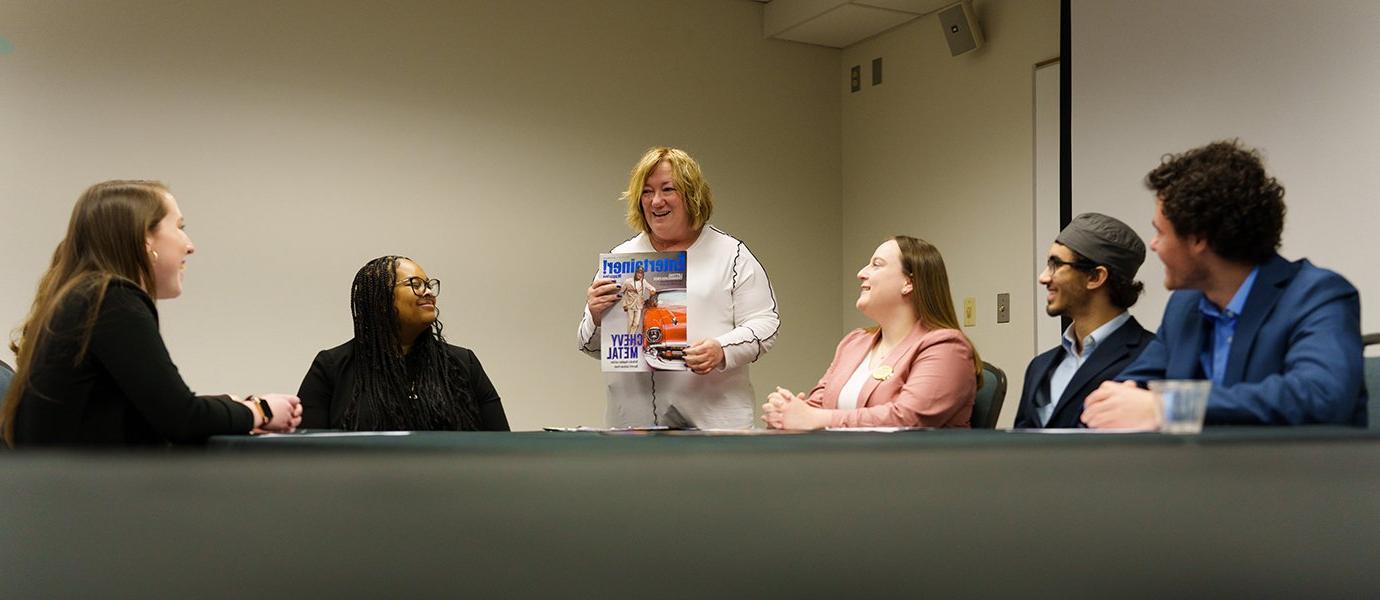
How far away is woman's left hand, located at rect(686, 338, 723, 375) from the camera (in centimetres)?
294

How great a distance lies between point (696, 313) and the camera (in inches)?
126

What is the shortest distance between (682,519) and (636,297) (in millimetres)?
1950

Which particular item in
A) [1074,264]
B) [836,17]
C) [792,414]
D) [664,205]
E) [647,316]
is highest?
[836,17]

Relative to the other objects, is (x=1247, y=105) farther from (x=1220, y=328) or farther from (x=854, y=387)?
(x=1220, y=328)

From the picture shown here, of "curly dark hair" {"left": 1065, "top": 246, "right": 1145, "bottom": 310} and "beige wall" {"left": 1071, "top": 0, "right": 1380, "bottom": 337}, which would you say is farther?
"beige wall" {"left": 1071, "top": 0, "right": 1380, "bottom": 337}

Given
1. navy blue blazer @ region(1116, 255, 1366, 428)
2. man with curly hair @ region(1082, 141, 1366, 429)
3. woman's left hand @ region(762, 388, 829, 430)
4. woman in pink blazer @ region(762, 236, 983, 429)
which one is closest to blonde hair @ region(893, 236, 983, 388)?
woman in pink blazer @ region(762, 236, 983, 429)

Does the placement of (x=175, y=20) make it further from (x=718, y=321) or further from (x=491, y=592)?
(x=491, y=592)

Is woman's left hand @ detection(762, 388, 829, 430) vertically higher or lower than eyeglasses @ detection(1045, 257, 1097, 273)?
lower

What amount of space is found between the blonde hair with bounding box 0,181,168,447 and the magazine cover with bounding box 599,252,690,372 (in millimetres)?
1198

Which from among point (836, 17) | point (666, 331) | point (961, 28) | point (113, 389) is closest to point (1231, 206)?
point (666, 331)

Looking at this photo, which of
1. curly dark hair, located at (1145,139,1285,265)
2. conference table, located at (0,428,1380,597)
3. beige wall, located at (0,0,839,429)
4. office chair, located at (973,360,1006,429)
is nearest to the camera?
conference table, located at (0,428,1380,597)

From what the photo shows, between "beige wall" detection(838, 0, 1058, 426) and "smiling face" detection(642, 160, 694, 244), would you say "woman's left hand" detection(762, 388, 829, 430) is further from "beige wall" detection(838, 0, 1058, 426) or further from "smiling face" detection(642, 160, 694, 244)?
"beige wall" detection(838, 0, 1058, 426)

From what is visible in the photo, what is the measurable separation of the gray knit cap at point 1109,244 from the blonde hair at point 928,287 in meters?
0.30

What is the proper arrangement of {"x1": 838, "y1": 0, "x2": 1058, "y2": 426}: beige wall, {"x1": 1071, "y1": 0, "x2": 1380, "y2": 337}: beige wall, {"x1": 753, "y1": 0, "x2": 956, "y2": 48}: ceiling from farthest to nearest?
1. {"x1": 753, "y1": 0, "x2": 956, "y2": 48}: ceiling
2. {"x1": 838, "y1": 0, "x2": 1058, "y2": 426}: beige wall
3. {"x1": 1071, "y1": 0, "x2": 1380, "y2": 337}: beige wall
